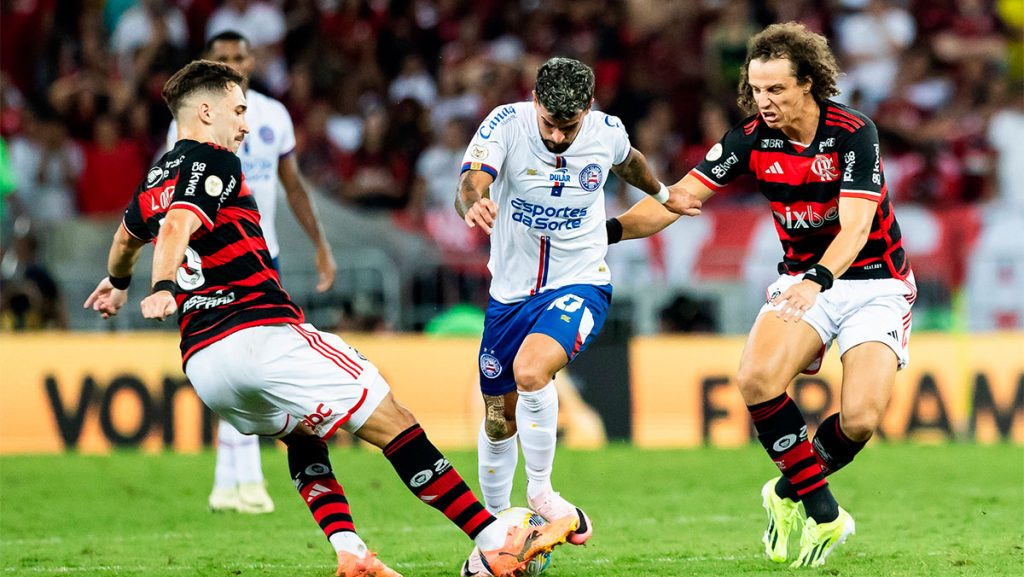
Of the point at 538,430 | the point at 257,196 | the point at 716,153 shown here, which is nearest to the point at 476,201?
the point at 538,430

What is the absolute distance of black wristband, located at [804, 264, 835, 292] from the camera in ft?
22.8

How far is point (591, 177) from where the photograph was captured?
7.77m

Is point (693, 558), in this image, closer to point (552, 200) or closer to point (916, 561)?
point (916, 561)

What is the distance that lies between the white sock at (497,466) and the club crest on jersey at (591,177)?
1.35 meters

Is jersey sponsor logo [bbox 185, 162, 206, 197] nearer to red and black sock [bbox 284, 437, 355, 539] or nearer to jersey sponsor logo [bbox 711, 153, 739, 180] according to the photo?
red and black sock [bbox 284, 437, 355, 539]

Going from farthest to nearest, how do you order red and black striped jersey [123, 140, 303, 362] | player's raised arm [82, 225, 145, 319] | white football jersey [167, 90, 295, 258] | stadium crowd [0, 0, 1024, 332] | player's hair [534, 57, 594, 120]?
1. stadium crowd [0, 0, 1024, 332]
2. white football jersey [167, 90, 295, 258]
3. player's hair [534, 57, 594, 120]
4. player's raised arm [82, 225, 145, 319]
5. red and black striped jersey [123, 140, 303, 362]

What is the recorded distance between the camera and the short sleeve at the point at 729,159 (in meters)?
7.88

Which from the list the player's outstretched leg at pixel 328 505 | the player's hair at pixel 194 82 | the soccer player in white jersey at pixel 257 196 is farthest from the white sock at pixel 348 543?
the soccer player in white jersey at pixel 257 196

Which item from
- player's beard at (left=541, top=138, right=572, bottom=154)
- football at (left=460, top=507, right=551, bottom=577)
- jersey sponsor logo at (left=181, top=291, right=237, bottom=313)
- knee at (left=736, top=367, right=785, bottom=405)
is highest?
player's beard at (left=541, top=138, right=572, bottom=154)

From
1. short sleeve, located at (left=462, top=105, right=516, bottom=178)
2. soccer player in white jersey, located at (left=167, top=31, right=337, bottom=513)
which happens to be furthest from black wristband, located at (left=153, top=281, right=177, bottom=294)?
soccer player in white jersey, located at (left=167, top=31, right=337, bottom=513)

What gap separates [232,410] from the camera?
6562mm

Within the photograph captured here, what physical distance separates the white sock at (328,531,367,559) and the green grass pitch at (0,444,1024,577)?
1.50ft

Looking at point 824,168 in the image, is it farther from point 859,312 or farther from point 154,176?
point 154,176

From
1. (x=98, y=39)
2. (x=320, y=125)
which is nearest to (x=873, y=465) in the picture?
(x=320, y=125)
